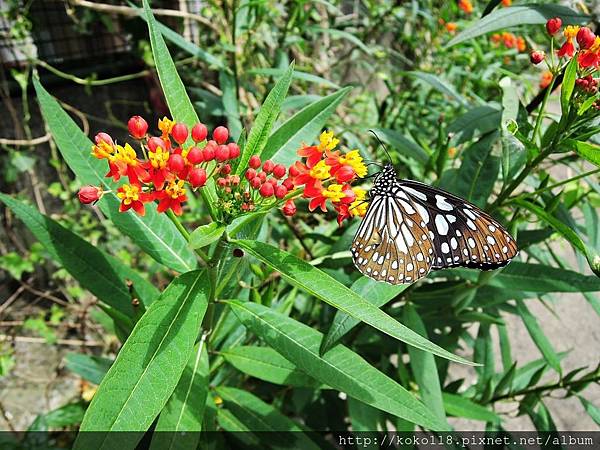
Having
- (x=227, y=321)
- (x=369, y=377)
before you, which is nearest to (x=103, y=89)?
(x=227, y=321)

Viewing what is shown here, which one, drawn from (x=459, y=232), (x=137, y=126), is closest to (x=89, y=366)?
(x=137, y=126)

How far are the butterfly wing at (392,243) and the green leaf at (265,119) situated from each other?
0.94 feet

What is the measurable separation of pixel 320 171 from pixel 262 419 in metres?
0.71

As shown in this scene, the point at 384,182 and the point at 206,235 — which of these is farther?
the point at 384,182

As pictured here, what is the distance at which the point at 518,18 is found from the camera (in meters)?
1.27

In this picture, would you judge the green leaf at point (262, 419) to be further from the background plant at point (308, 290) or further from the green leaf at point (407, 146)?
the green leaf at point (407, 146)

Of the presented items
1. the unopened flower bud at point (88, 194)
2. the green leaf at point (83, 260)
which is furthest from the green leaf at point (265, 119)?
the green leaf at point (83, 260)

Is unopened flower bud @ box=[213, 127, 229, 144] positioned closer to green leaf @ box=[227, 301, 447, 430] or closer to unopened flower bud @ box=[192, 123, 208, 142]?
unopened flower bud @ box=[192, 123, 208, 142]

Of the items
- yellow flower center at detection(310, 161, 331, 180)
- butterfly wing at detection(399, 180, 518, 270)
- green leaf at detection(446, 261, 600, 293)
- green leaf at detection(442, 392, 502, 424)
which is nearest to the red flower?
yellow flower center at detection(310, 161, 331, 180)

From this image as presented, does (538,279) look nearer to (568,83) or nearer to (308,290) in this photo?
(568,83)

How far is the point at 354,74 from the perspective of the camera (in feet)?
12.3

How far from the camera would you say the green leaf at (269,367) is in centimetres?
117

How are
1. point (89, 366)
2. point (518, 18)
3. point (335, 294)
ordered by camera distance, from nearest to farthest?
point (335, 294)
point (518, 18)
point (89, 366)

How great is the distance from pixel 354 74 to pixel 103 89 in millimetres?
1816
